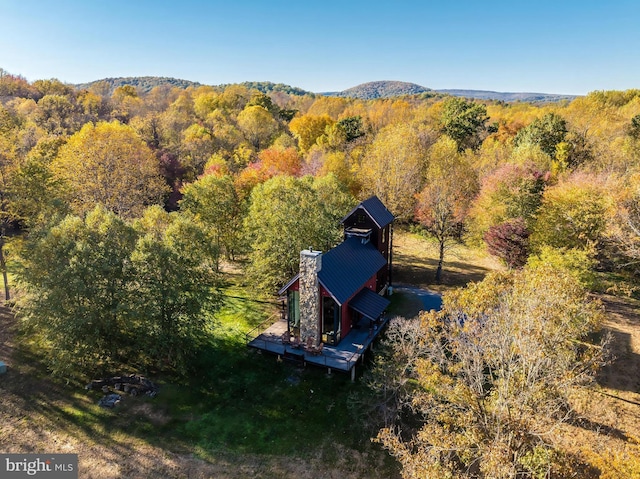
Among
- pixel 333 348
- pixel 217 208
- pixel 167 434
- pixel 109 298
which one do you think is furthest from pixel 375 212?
pixel 167 434

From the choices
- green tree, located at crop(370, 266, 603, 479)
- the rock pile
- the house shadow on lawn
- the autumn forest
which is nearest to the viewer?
green tree, located at crop(370, 266, 603, 479)

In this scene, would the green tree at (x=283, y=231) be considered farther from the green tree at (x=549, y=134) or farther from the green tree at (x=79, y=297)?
the green tree at (x=549, y=134)

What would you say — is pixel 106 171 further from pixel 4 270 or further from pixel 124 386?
pixel 124 386

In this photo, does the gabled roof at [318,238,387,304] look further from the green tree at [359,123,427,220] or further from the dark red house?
the green tree at [359,123,427,220]

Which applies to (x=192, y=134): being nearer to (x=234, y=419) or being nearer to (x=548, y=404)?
(x=234, y=419)

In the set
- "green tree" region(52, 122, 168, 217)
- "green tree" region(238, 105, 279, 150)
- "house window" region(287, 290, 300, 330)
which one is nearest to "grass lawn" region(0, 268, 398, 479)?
"house window" region(287, 290, 300, 330)

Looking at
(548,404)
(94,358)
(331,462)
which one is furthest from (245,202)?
(548,404)
